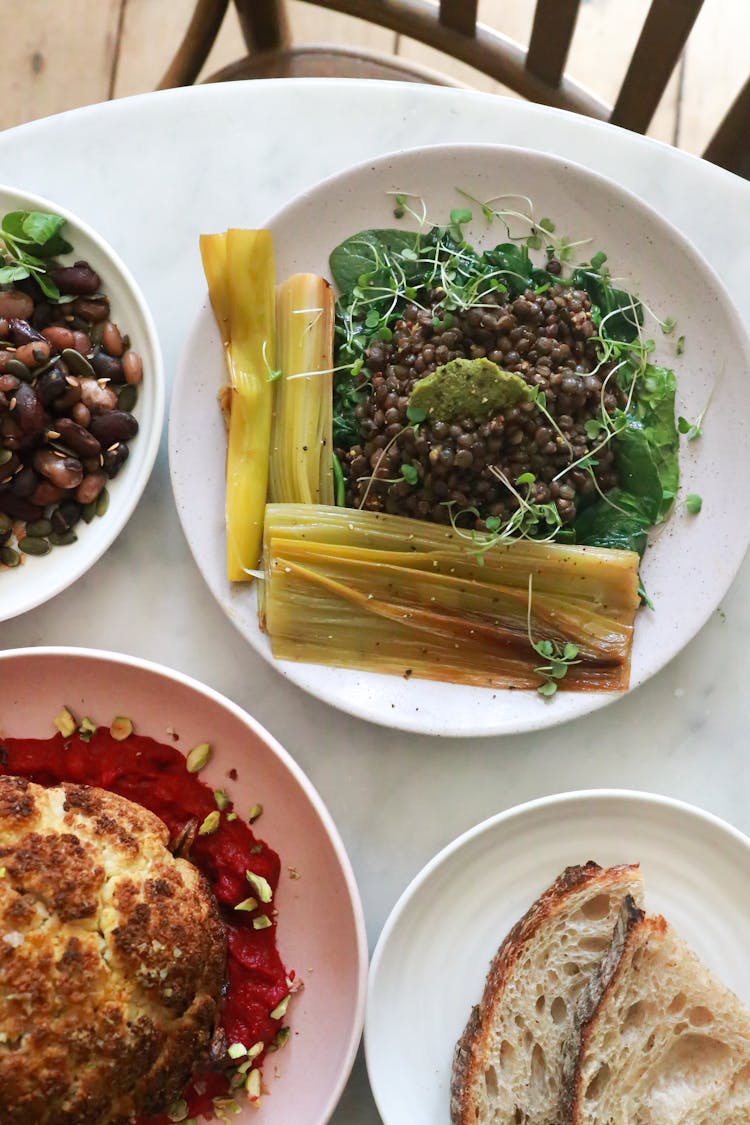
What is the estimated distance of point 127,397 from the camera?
7.67 feet

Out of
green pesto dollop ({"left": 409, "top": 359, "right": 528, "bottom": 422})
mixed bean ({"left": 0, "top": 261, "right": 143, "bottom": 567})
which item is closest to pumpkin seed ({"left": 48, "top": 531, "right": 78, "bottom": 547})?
mixed bean ({"left": 0, "top": 261, "right": 143, "bottom": 567})

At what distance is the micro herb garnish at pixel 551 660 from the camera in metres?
2.30

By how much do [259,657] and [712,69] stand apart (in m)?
2.98

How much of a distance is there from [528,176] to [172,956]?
1786 mm

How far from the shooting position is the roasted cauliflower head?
6.27ft

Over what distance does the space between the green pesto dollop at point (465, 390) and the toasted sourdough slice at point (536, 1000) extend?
0.99 m

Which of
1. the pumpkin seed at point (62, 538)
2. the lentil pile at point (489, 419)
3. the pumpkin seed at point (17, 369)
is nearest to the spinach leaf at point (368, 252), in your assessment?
the lentil pile at point (489, 419)

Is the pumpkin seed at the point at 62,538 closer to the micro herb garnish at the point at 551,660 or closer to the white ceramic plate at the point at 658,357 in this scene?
the white ceramic plate at the point at 658,357

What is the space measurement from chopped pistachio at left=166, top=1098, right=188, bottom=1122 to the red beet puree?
0.04 m

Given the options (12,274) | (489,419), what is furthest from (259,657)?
(12,274)

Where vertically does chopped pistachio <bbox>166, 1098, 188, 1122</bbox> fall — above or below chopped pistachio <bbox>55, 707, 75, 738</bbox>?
below

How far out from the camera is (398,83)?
253 centimetres

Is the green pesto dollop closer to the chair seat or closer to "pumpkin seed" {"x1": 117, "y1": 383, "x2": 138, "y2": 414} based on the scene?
"pumpkin seed" {"x1": 117, "y1": 383, "x2": 138, "y2": 414}

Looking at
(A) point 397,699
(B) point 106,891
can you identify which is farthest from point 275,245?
(B) point 106,891
